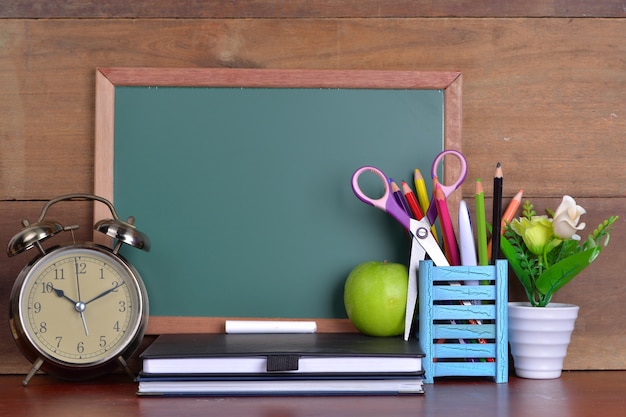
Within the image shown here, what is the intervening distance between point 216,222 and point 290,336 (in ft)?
0.64

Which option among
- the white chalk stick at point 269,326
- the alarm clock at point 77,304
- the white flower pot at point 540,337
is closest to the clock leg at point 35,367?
the alarm clock at point 77,304

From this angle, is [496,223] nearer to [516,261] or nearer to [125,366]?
[516,261]

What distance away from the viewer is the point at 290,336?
3.45ft

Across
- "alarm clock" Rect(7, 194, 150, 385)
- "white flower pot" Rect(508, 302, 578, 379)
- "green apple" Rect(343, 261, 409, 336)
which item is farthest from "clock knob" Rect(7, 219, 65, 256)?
"white flower pot" Rect(508, 302, 578, 379)

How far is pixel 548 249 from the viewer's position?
105cm

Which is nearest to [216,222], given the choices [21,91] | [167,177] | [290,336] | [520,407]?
[167,177]

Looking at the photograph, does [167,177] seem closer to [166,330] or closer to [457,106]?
[166,330]

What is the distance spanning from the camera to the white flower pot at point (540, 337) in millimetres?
1024

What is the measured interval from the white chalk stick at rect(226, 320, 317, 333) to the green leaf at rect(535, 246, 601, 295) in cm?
31

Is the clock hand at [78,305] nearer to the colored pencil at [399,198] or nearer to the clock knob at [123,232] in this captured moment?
the clock knob at [123,232]

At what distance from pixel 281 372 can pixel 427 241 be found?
27 cm

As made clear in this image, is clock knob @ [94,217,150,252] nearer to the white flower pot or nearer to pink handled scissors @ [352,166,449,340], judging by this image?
pink handled scissors @ [352,166,449,340]

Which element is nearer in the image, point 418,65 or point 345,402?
point 345,402

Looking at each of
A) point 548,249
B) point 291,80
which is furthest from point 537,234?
point 291,80
